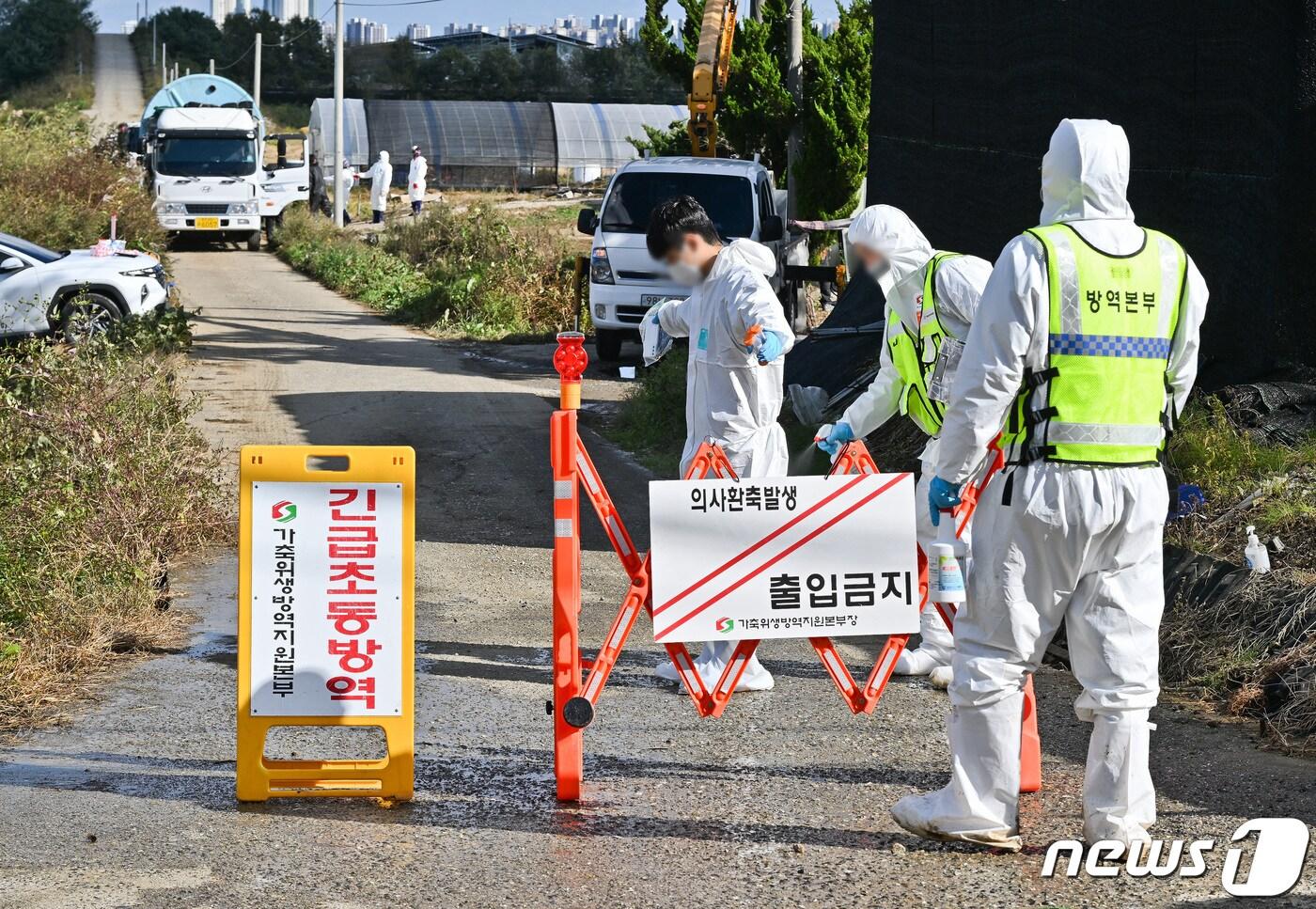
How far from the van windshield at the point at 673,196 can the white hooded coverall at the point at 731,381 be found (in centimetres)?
1016

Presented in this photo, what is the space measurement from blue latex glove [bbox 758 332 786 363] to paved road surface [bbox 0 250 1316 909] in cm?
139

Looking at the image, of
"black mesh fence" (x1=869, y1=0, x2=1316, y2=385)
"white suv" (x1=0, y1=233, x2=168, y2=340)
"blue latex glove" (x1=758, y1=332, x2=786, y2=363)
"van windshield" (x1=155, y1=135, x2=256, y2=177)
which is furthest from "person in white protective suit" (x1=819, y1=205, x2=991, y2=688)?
"van windshield" (x1=155, y1=135, x2=256, y2=177)

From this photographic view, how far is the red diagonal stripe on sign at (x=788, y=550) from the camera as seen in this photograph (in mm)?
5211

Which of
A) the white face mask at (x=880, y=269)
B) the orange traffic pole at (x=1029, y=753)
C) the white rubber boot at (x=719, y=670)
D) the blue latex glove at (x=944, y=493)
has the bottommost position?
the white rubber boot at (x=719, y=670)

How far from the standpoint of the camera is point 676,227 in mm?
6508

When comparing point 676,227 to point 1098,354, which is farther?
point 676,227

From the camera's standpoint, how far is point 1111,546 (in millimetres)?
4477

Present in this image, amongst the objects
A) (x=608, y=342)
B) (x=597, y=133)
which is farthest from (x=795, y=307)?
(x=597, y=133)

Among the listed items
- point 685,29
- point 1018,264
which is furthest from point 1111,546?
point 685,29

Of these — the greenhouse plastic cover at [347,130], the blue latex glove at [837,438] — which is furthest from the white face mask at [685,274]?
the greenhouse plastic cover at [347,130]

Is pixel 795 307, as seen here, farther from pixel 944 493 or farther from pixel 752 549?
pixel 944 493

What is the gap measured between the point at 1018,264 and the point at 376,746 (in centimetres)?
293

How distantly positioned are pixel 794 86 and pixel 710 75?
9.40ft

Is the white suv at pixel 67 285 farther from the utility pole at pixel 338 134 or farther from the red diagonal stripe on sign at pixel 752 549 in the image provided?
the utility pole at pixel 338 134
